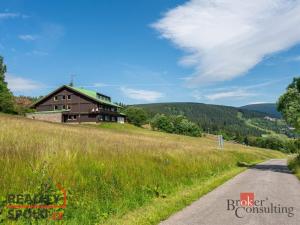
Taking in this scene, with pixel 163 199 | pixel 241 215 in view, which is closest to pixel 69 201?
pixel 163 199

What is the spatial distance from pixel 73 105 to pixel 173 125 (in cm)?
4548

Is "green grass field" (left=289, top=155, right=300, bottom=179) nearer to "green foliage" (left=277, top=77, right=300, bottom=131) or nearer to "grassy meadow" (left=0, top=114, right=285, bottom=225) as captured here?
"green foliage" (left=277, top=77, right=300, bottom=131)

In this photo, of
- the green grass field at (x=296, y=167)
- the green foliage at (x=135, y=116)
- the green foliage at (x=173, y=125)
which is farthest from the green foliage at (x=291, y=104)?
the green foliage at (x=173, y=125)

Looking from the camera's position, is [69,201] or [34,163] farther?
[34,163]

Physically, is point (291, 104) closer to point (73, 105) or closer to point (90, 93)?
point (73, 105)

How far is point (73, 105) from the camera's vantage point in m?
78.6

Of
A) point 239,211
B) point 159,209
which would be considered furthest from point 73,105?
point 239,211

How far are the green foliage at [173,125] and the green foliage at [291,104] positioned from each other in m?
81.6

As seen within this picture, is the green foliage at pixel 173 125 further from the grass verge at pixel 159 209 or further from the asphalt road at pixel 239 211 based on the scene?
the asphalt road at pixel 239 211

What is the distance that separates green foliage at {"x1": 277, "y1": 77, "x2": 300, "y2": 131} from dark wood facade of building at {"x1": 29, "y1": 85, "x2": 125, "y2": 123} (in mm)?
54628

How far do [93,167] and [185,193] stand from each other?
349cm

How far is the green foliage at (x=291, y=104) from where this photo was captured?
26547 millimetres

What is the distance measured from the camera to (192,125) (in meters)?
118

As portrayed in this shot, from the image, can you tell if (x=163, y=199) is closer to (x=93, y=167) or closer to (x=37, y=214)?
(x=93, y=167)
